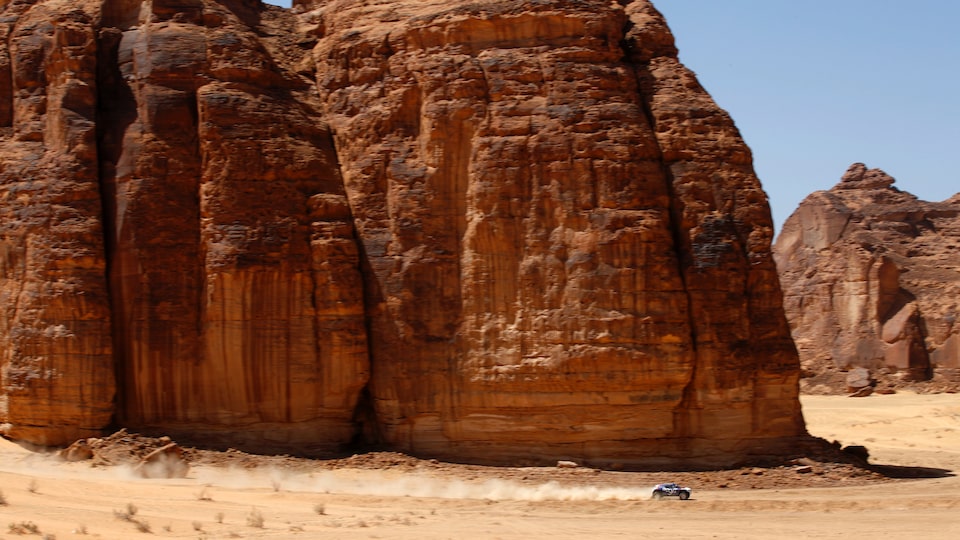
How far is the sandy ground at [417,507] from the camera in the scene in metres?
14.9

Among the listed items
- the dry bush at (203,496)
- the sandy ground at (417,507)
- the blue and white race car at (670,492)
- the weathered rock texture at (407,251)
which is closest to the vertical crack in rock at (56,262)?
the weathered rock texture at (407,251)

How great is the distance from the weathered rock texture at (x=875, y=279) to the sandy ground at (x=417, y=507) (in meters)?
26.2

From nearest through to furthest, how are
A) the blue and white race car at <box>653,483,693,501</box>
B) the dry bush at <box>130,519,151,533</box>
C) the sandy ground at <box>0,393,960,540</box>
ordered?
the dry bush at <box>130,519,151,533</box> < the sandy ground at <box>0,393,960,540</box> < the blue and white race car at <box>653,483,693,501</box>

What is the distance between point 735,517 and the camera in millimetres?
16938

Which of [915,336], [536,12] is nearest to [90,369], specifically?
[536,12]

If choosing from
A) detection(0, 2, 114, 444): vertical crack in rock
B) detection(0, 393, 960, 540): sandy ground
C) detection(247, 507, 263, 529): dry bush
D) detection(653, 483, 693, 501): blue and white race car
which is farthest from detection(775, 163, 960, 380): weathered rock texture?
detection(247, 507, 263, 529): dry bush

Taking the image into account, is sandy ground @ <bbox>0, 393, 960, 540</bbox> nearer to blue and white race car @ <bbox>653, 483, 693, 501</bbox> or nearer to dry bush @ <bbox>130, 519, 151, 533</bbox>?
dry bush @ <bbox>130, 519, 151, 533</bbox>

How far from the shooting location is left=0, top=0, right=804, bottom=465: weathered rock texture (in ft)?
66.8

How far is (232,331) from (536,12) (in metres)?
8.04

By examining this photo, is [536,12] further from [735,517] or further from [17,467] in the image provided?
[17,467]

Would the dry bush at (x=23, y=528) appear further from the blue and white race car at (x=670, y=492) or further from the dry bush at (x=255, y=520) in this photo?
the blue and white race car at (x=670, y=492)

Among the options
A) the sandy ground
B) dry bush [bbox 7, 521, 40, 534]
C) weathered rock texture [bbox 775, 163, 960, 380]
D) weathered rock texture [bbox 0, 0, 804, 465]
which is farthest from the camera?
weathered rock texture [bbox 775, 163, 960, 380]

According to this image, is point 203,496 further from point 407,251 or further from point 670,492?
point 670,492

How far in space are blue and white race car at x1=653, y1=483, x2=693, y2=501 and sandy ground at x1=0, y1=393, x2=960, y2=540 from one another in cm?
25
